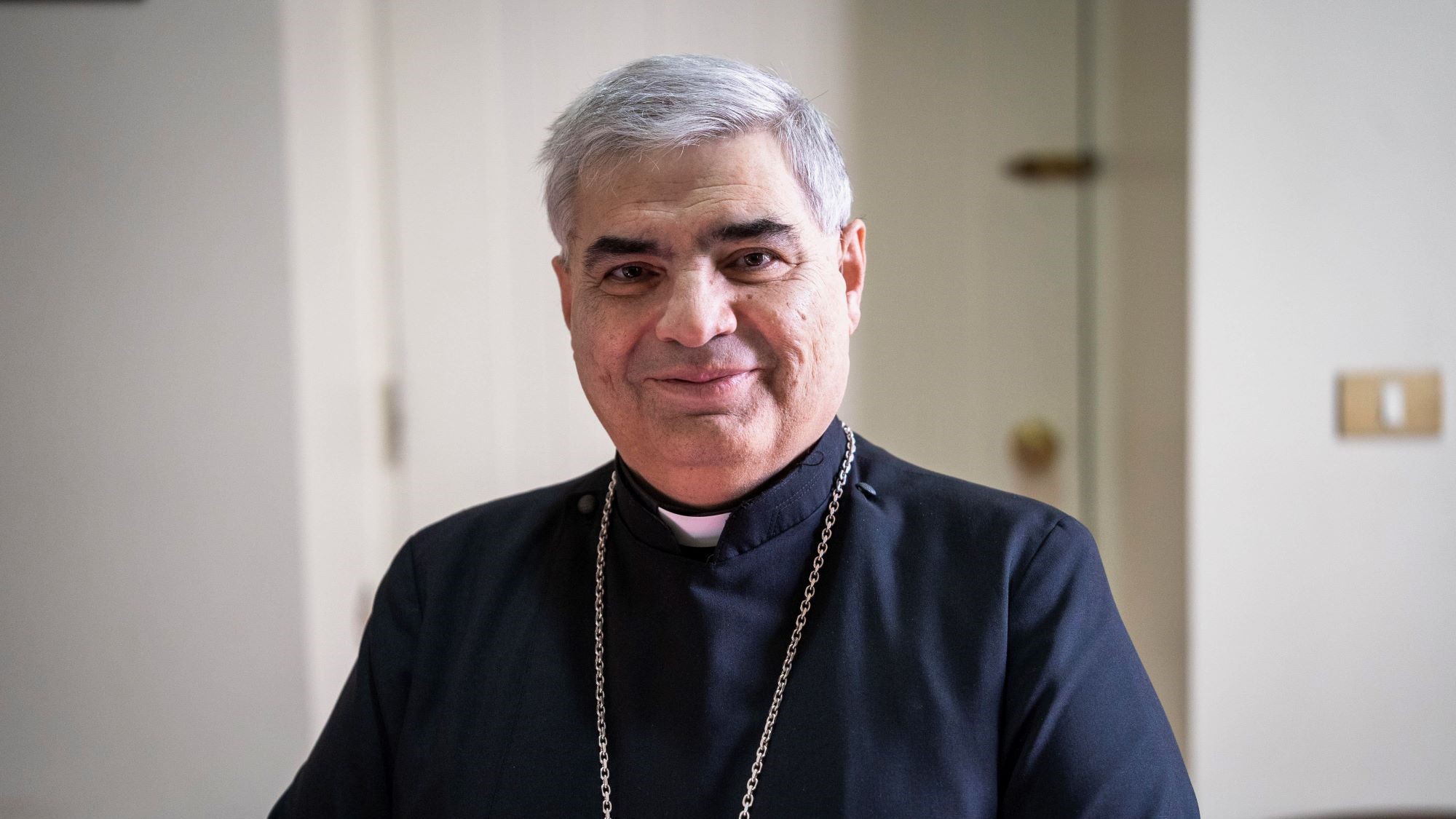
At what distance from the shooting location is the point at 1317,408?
179 cm

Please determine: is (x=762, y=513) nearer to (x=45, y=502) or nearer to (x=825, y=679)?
(x=825, y=679)

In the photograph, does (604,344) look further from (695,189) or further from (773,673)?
(773,673)

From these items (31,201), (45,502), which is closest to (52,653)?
(45,502)

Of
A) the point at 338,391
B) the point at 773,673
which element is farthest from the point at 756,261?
the point at 338,391

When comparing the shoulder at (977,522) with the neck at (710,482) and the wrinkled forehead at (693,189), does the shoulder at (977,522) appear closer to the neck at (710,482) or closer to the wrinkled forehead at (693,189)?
the neck at (710,482)

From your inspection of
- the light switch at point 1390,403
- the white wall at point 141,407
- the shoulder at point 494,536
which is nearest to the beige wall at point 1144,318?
the light switch at point 1390,403

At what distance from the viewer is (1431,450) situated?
5.90ft

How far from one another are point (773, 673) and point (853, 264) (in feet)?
1.42

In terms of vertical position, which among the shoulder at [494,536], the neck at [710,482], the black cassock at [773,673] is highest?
the neck at [710,482]

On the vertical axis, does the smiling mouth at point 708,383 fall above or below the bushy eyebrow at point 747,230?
below

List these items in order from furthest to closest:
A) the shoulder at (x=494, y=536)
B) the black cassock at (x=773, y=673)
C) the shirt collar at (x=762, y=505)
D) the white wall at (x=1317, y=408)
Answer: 1. the white wall at (x=1317, y=408)
2. the shoulder at (x=494, y=536)
3. the shirt collar at (x=762, y=505)
4. the black cassock at (x=773, y=673)

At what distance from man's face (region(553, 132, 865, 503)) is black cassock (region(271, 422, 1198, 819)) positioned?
0.32 ft

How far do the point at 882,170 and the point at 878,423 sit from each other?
0.50m

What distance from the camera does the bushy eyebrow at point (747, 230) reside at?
98cm
